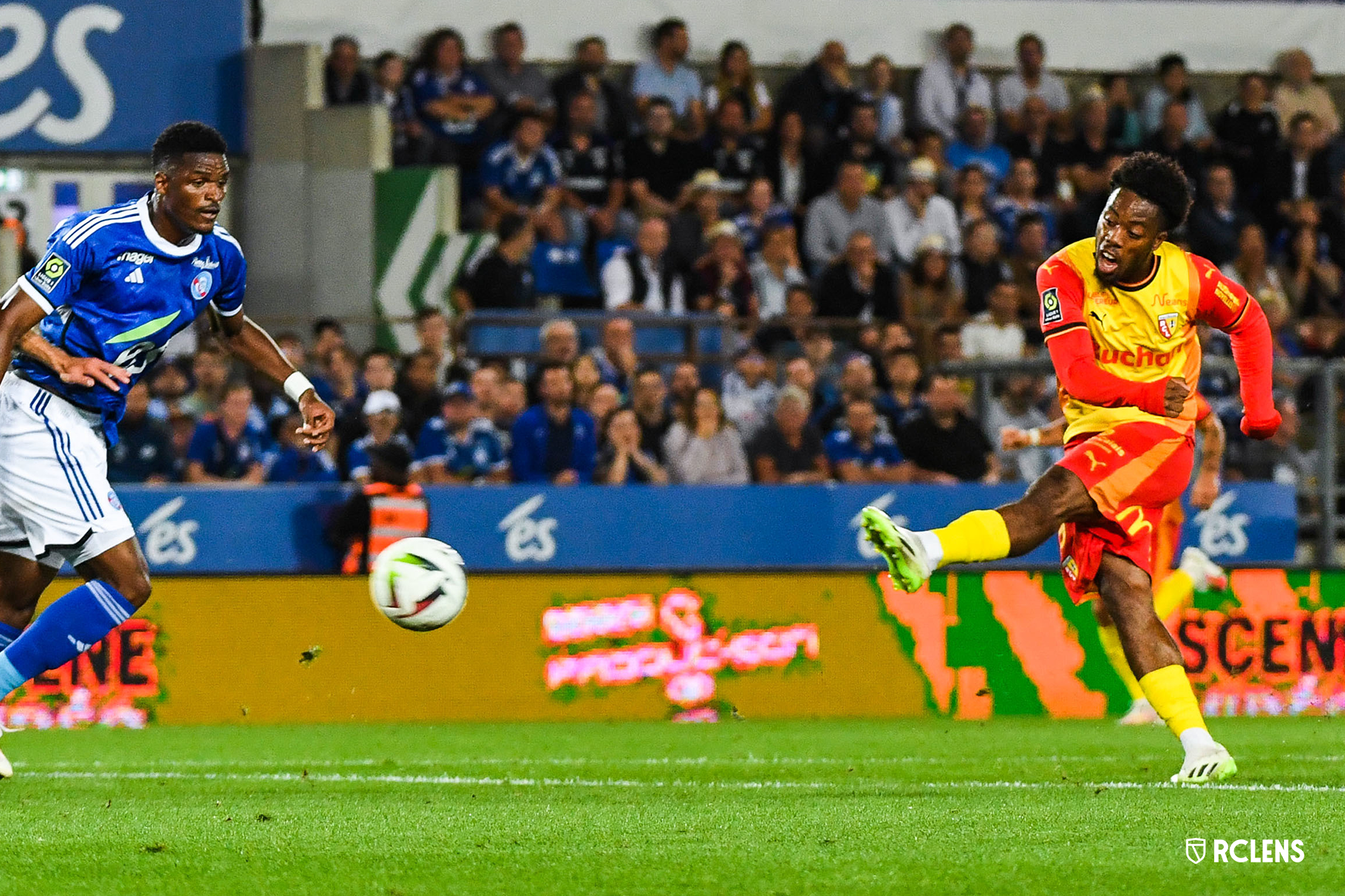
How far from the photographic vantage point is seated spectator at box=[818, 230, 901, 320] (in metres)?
15.8

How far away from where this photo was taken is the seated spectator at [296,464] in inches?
531

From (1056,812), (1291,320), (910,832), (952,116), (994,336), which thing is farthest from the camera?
(952,116)

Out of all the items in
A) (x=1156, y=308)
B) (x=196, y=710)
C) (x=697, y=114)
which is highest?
(x=697, y=114)

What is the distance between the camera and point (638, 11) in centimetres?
1781

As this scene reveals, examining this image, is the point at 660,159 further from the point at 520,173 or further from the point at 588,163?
the point at 520,173

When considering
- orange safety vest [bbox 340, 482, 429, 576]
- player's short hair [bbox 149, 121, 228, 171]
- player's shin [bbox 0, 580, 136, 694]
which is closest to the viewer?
player's shin [bbox 0, 580, 136, 694]

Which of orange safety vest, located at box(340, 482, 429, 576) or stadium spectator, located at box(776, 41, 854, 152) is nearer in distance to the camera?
orange safety vest, located at box(340, 482, 429, 576)

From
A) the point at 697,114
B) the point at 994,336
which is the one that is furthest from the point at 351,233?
the point at 994,336

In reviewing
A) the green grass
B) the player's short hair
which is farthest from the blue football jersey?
the green grass

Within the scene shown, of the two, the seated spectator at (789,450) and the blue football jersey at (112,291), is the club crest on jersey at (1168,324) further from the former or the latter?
the seated spectator at (789,450)

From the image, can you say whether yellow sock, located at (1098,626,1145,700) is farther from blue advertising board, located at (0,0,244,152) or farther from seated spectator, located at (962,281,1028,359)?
blue advertising board, located at (0,0,244,152)

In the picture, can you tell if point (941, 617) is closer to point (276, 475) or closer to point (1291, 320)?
point (276, 475)

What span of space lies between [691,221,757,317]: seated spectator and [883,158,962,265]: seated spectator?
1547 mm

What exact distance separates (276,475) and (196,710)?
7.84 ft
